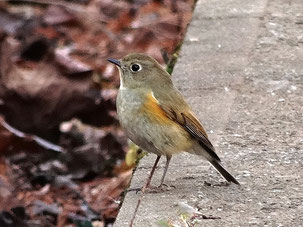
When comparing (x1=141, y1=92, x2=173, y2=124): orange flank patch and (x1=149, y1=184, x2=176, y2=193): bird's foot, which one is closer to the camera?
(x1=149, y1=184, x2=176, y2=193): bird's foot

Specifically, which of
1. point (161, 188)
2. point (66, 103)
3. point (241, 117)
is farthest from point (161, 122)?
point (66, 103)

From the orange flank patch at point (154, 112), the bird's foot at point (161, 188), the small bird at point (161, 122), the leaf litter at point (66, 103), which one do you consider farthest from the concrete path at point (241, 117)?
the leaf litter at point (66, 103)

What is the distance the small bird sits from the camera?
4.71 m

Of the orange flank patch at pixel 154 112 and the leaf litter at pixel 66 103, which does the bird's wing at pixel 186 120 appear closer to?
the orange flank patch at pixel 154 112

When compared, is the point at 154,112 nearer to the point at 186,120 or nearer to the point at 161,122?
the point at 161,122

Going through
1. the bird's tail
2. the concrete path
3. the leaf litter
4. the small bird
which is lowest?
the leaf litter

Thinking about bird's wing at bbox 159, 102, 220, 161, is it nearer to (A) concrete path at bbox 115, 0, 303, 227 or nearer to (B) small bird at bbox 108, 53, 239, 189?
(B) small bird at bbox 108, 53, 239, 189

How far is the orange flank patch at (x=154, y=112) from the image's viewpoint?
15.6 feet

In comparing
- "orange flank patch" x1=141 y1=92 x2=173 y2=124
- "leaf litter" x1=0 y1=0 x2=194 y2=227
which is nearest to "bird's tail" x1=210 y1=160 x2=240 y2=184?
"orange flank patch" x1=141 y1=92 x2=173 y2=124

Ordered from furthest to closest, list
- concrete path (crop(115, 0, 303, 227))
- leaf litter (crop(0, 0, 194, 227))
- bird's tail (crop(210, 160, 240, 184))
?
leaf litter (crop(0, 0, 194, 227)) < bird's tail (crop(210, 160, 240, 184)) < concrete path (crop(115, 0, 303, 227))

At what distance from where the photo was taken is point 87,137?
22.0 ft

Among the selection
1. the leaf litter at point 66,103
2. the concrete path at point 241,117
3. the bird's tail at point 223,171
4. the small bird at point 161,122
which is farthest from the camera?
the leaf litter at point 66,103

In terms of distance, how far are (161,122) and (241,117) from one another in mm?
707

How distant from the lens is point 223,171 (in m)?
4.63
